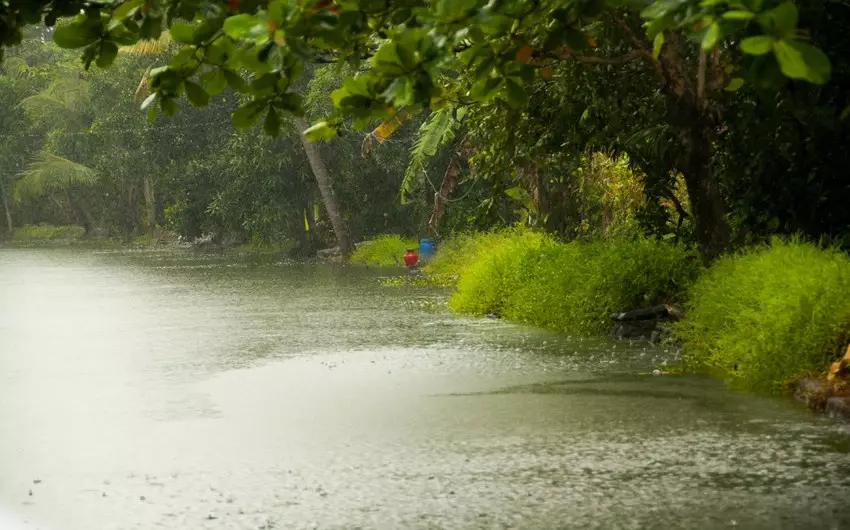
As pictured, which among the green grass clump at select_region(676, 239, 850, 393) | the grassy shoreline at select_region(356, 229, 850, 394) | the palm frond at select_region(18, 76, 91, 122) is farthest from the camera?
the palm frond at select_region(18, 76, 91, 122)

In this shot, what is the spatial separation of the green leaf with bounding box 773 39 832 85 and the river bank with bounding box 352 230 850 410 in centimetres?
609

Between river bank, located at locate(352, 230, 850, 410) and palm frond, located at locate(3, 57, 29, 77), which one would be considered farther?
palm frond, located at locate(3, 57, 29, 77)

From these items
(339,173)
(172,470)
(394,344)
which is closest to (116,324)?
(394,344)

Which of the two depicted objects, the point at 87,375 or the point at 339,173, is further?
the point at 339,173

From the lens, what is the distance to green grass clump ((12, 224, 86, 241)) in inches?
2712

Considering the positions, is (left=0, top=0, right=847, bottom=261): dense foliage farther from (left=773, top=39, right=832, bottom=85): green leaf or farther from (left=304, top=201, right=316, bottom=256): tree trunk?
(left=304, top=201, right=316, bottom=256): tree trunk

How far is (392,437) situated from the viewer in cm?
834

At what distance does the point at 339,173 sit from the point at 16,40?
34609 mm

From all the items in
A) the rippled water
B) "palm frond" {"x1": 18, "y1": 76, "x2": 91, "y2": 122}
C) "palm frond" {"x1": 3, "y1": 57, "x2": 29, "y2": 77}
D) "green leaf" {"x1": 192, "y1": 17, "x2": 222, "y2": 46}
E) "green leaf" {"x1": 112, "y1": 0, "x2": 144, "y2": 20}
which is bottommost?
the rippled water

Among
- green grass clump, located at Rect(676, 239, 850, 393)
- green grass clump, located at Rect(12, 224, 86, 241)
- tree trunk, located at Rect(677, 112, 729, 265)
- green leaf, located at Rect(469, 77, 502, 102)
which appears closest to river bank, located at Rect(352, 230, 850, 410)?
green grass clump, located at Rect(676, 239, 850, 393)

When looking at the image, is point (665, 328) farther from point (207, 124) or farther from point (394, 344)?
point (207, 124)

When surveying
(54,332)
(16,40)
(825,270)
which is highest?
(16,40)

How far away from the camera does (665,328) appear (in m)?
12.8

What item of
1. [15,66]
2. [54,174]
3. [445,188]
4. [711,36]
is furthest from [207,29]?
[15,66]
